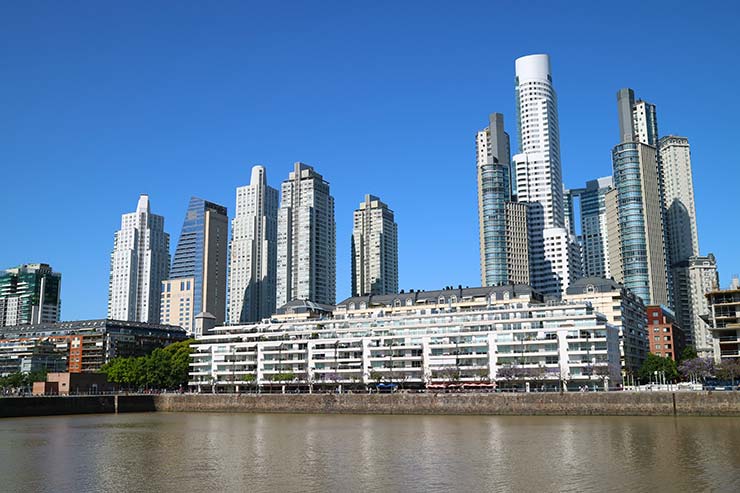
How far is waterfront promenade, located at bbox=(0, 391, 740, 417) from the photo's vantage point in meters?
103

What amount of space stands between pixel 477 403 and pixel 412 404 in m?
11.4

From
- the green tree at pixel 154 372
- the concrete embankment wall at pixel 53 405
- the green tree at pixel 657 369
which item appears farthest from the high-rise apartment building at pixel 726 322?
the green tree at pixel 154 372

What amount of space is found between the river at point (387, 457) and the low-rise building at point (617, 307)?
272 ft

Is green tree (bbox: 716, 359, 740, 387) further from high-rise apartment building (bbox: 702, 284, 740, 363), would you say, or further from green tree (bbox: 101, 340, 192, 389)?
green tree (bbox: 101, 340, 192, 389)

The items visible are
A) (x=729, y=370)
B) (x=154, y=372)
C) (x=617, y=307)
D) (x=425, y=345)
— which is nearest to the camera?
(x=729, y=370)

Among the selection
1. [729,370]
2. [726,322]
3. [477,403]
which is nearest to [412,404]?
[477,403]

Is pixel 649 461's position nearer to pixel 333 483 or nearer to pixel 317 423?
pixel 333 483

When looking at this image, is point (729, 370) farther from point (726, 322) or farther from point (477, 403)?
point (477, 403)

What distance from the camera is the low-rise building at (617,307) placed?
177 meters

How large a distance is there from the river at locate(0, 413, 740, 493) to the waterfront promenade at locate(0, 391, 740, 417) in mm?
8330

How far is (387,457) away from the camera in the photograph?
6234 cm

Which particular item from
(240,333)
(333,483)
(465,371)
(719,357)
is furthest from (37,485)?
(240,333)

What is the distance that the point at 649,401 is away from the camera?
10481cm

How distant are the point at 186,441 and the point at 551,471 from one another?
137ft
